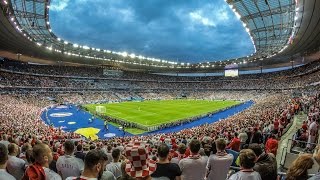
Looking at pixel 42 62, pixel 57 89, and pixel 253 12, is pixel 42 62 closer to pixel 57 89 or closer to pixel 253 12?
pixel 57 89

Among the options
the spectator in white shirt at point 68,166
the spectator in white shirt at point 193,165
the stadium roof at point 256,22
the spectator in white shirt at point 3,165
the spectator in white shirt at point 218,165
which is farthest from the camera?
the stadium roof at point 256,22

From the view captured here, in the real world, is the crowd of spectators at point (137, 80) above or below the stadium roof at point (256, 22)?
below

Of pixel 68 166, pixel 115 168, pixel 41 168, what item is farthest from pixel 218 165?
pixel 41 168

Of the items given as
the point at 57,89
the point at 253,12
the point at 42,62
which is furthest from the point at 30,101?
the point at 253,12

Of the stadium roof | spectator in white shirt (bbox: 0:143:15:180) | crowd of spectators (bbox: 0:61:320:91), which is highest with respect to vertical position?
the stadium roof

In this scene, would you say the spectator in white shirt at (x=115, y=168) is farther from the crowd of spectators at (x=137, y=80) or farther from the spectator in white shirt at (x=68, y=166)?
the crowd of spectators at (x=137, y=80)

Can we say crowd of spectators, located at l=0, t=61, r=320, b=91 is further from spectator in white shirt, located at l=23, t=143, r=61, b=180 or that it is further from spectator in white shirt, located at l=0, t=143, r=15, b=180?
spectator in white shirt, located at l=0, t=143, r=15, b=180

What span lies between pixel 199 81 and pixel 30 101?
69.8m

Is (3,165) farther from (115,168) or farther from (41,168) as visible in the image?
(115,168)

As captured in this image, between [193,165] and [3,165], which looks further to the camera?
[193,165]

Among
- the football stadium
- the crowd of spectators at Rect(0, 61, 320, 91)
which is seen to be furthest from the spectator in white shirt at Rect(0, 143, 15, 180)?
the crowd of spectators at Rect(0, 61, 320, 91)

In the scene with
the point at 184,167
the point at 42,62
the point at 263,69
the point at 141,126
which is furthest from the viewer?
the point at 263,69

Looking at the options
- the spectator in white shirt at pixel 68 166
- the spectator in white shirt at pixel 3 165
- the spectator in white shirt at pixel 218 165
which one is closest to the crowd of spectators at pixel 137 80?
the spectator in white shirt at pixel 218 165

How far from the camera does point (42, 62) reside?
83.7 metres
